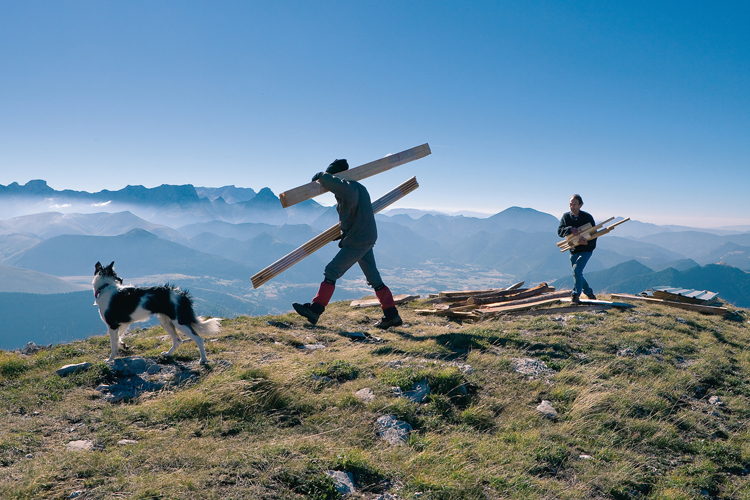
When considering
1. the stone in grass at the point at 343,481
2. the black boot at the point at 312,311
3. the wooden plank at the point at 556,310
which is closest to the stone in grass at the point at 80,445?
the stone in grass at the point at 343,481

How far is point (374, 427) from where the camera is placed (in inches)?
185

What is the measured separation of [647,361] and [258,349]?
27.5 ft

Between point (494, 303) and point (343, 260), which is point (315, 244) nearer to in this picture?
point (343, 260)

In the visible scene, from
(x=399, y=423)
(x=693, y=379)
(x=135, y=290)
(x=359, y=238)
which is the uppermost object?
(x=359, y=238)

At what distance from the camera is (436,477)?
12.4ft

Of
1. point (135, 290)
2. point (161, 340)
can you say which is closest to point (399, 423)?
point (135, 290)

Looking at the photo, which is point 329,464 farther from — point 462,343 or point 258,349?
point 462,343

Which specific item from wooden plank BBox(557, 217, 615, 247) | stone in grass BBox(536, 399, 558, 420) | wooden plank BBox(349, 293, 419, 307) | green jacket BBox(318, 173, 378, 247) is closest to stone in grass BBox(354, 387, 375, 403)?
stone in grass BBox(536, 399, 558, 420)

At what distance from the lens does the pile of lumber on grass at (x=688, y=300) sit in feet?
43.2

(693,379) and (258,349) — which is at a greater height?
(258,349)

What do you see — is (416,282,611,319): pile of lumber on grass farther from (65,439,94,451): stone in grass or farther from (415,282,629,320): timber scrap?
(65,439,94,451): stone in grass

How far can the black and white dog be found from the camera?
6.42 meters

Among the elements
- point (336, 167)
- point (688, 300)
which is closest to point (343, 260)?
point (336, 167)

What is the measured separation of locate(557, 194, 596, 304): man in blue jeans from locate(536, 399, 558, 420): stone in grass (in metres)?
7.50
